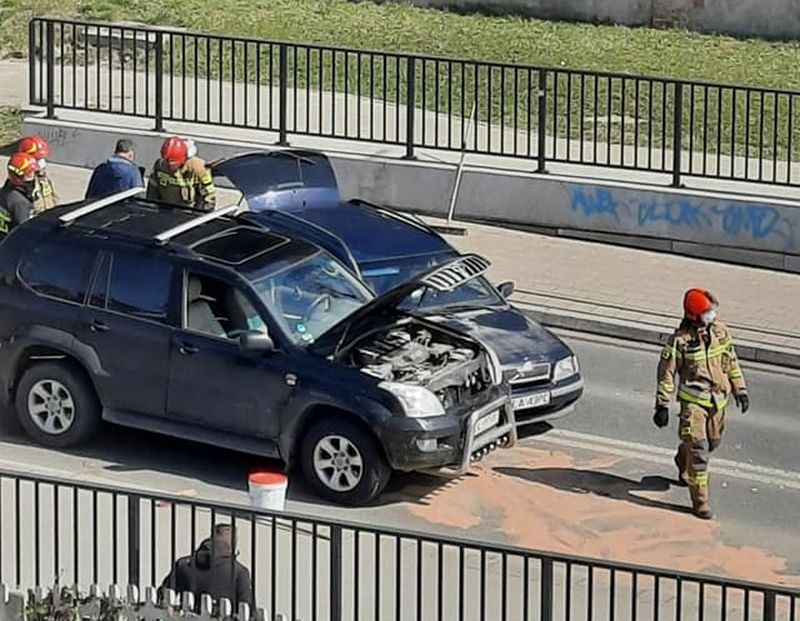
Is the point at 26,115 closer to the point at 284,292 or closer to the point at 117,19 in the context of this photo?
the point at 117,19

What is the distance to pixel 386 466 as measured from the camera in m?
14.6

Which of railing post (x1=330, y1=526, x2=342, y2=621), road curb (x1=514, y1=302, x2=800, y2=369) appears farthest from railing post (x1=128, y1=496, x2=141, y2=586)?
road curb (x1=514, y1=302, x2=800, y2=369)

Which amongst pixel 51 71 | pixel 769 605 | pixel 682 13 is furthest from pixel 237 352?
pixel 682 13

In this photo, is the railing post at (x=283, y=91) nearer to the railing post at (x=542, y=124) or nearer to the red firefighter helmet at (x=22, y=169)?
the railing post at (x=542, y=124)

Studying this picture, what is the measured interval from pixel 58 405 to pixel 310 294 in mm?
1853

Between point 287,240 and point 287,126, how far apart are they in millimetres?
7865

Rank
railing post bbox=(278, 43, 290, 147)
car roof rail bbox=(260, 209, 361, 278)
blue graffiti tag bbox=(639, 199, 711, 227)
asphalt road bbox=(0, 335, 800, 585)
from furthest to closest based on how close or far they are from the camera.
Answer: railing post bbox=(278, 43, 290, 147)
blue graffiti tag bbox=(639, 199, 711, 227)
car roof rail bbox=(260, 209, 361, 278)
asphalt road bbox=(0, 335, 800, 585)

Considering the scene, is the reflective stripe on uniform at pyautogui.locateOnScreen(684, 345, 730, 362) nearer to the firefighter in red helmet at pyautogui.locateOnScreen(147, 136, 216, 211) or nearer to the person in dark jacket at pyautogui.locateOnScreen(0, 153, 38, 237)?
the firefighter in red helmet at pyautogui.locateOnScreen(147, 136, 216, 211)

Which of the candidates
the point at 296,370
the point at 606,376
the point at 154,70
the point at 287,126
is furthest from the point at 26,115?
the point at 296,370

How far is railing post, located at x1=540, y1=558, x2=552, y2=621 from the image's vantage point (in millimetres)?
10211

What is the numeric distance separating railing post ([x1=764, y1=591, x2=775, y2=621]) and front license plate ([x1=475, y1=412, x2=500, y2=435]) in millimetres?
4932

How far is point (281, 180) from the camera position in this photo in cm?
1844

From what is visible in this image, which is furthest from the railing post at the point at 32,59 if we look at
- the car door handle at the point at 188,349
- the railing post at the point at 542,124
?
the car door handle at the point at 188,349

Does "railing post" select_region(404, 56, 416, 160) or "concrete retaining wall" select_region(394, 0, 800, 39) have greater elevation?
"concrete retaining wall" select_region(394, 0, 800, 39)
